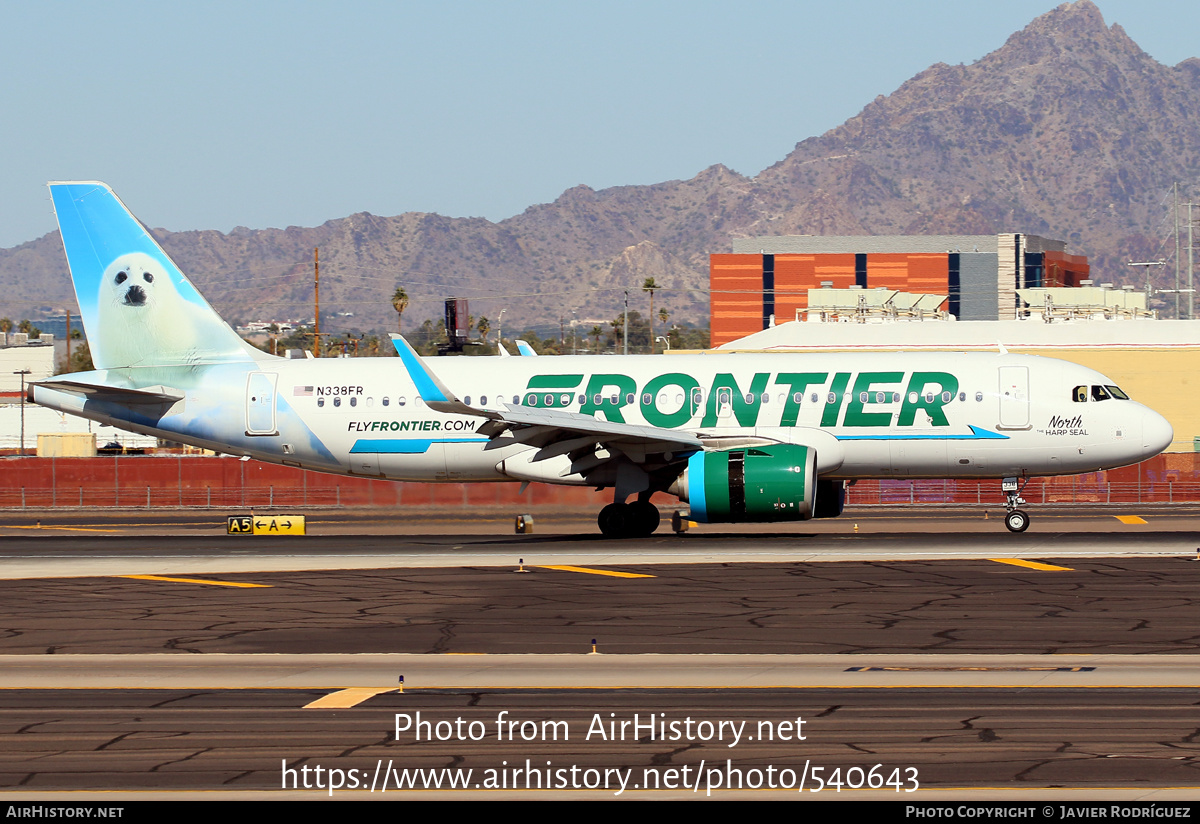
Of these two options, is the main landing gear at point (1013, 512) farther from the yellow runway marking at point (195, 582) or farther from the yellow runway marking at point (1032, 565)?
the yellow runway marking at point (195, 582)

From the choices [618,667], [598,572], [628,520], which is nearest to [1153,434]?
[628,520]

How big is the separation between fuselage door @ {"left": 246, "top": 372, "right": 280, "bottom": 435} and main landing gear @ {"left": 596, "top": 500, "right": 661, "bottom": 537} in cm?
946

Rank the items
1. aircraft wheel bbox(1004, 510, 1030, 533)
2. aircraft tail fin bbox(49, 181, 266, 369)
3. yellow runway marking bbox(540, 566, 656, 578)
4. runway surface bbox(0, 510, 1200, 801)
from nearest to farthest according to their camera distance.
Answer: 1. runway surface bbox(0, 510, 1200, 801)
2. yellow runway marking bbox(540, 566, 656, 578)
3. aircraft wheel bbox(1004, 510, 1030, 533)
4. aircraft tail fin bbox(49, 181, 266, 369)

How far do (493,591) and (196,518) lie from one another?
28.1 m

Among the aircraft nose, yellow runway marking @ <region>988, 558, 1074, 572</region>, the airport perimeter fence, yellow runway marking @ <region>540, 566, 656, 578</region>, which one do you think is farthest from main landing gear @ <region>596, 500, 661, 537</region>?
the aircraft nose

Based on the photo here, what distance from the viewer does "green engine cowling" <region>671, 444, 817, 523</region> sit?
99.6ft

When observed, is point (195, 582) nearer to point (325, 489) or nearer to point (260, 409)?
point (260, 409)

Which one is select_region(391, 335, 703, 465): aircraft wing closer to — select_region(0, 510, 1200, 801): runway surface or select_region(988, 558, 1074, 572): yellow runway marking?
select_region(0, 510, 1200, 801): runway surface

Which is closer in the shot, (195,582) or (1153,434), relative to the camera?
(195,582)

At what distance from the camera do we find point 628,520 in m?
33.7

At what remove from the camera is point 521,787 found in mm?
11094

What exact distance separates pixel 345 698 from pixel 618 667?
355cm
